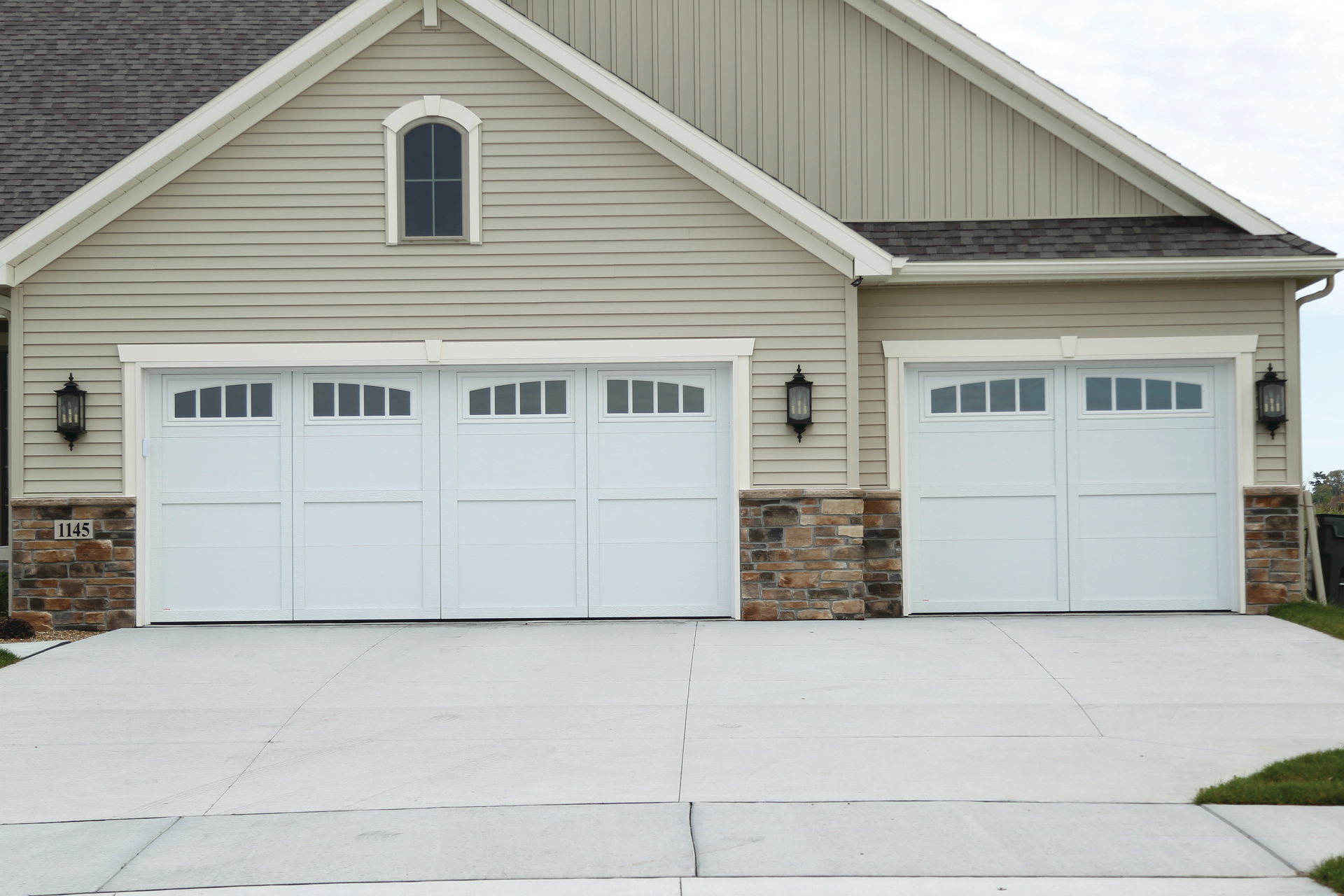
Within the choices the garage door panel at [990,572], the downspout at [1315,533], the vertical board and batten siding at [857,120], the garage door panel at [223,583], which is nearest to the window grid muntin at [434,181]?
the vertical board and batten siding at [857,120]

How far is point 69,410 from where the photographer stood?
9.43 metres

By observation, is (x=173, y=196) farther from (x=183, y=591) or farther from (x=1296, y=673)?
(x=1296, y=673)

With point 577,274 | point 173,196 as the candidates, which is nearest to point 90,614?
point 173,196

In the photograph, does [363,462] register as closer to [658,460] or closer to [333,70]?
[658,460]

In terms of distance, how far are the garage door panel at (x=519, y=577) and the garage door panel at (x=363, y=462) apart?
2.59 feet

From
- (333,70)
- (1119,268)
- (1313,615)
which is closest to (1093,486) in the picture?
(1119,268)

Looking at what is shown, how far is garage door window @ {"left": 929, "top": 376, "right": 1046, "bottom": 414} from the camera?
10102 mm

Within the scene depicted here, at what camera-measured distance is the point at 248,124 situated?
9484mm

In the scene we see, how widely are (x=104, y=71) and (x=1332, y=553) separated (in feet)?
42.9

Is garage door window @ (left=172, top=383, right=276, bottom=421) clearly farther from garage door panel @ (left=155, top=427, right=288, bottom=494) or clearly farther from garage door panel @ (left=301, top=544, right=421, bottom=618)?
garage door panel @ (left=301, top=544, right=421, bottom=618)

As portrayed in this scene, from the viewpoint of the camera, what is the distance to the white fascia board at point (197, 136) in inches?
363

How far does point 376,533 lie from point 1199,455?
7.02m

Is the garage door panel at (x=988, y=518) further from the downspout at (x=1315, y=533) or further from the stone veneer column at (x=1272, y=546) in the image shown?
the downspout at (x=1315, y=533)

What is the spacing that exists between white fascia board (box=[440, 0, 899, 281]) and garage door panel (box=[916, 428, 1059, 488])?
1.69 metres
